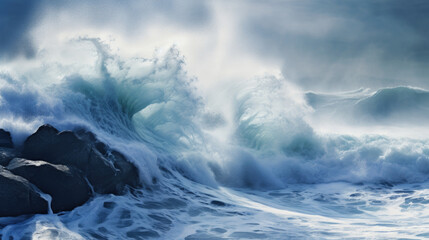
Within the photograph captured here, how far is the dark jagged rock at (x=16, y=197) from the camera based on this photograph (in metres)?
5.64

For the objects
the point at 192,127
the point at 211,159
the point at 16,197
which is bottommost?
the point at 16,197

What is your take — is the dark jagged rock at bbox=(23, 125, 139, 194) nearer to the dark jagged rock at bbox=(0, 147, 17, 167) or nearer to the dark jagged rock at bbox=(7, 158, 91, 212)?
the dark jagged rock at bbox=(0, 147, 17, 167)

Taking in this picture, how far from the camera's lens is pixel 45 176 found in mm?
6273

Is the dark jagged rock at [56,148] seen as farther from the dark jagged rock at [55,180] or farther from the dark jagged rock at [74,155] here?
the dark jagged rock at [55,180]

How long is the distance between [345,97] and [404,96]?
→ 346 centimetres

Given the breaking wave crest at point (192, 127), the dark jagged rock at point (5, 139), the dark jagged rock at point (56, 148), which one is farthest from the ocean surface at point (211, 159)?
the dark jagged rock at point (56, 148)

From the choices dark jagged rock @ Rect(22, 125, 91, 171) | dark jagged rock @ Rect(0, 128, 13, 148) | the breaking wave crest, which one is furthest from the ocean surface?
dark jagged rock @ Rect(22, 125, 91, 171)

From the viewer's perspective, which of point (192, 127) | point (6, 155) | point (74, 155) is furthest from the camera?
point (192, 127)

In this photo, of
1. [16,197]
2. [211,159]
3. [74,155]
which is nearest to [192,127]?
[211,159]

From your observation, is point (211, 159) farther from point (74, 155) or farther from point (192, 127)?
point (74, 155)

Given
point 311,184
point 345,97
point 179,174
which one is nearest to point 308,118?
point 311,184

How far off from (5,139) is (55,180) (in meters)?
1.89

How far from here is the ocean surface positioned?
22.3ft

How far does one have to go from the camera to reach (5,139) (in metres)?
7.54
